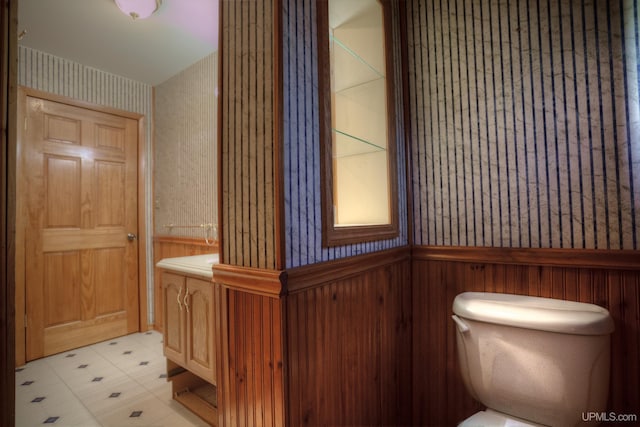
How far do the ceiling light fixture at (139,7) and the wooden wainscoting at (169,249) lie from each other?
5.48 ft

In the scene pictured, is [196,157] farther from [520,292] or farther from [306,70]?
[520,292]

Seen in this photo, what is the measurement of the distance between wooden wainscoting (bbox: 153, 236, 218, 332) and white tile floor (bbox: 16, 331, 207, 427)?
1.37 ft

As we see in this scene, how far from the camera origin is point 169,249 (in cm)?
301

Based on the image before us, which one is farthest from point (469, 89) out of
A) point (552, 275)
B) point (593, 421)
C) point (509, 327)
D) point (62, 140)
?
point (62, 140)

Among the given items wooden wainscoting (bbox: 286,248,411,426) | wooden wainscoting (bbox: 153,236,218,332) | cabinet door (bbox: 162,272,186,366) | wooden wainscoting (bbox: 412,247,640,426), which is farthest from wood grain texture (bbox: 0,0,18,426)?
wooden wainscoting (bbox: 153,236,218,332)

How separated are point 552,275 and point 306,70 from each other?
1.27 meters

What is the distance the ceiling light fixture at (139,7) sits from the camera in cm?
188

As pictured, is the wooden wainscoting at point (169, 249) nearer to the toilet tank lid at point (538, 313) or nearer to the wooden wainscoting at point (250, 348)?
the wooden wainscoting at point (250, 348)

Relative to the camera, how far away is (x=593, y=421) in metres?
0.99

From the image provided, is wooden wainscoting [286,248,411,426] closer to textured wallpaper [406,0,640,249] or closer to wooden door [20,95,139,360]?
textured wallpaper [406,0,640,249]

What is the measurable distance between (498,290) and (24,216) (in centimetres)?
343

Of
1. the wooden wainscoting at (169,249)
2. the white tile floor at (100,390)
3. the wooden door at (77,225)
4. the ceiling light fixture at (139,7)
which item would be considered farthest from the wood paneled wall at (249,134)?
the wooden door at (77,225)

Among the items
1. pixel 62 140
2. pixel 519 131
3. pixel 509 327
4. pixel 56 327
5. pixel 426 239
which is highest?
pixel 62 140

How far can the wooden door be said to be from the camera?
8.30ft
